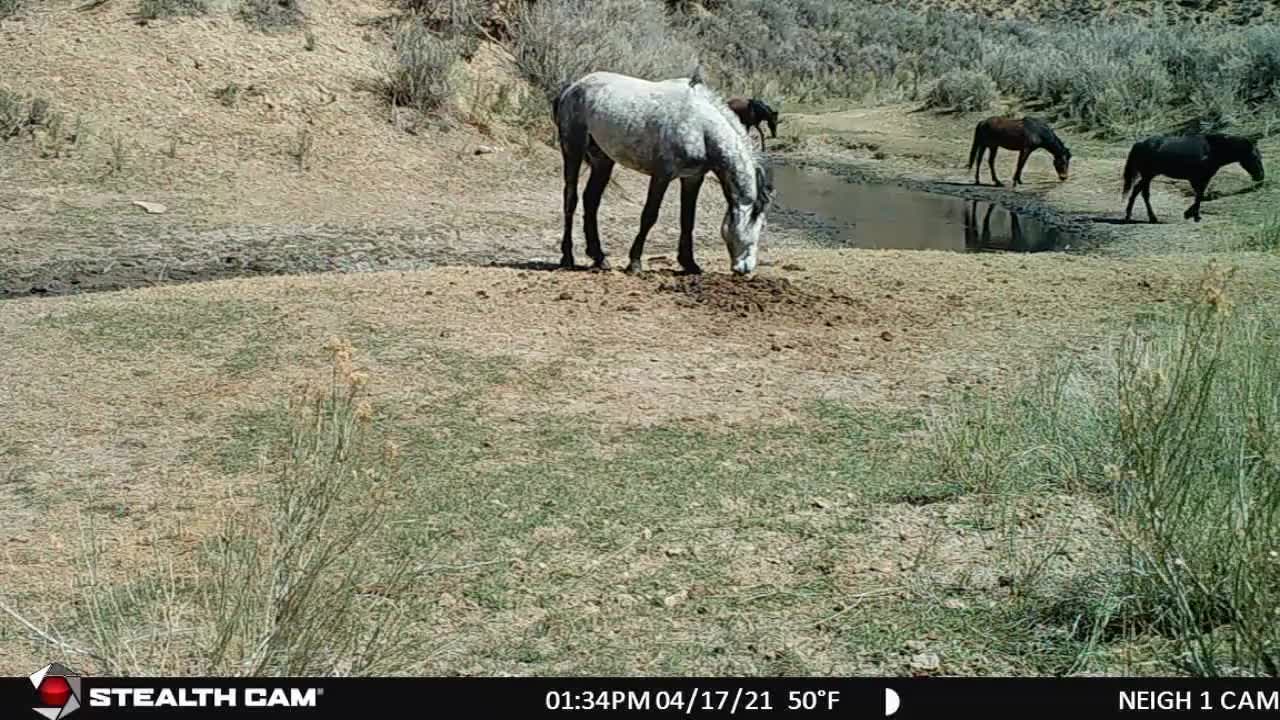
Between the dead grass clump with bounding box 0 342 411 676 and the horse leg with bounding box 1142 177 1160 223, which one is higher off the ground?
the dead grass clump with bounding box 0 342 411 676

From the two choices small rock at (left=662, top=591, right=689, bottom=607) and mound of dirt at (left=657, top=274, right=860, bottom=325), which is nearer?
small rock at (left=662, top=591, right=689, bottom=607)

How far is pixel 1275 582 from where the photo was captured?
4.06 meters

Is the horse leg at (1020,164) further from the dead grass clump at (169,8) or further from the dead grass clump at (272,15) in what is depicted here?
the dead grass clump at (169,8)

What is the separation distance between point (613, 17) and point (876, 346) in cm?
1482

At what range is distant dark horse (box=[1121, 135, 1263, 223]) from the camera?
17859mm

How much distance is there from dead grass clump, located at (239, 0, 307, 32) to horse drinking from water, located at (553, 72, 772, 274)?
8524mm

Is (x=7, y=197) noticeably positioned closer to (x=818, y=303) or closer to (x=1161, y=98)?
(x=818, y=303)

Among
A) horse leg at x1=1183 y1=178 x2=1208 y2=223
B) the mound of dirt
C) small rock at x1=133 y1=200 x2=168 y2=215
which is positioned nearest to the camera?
the mound of dirt

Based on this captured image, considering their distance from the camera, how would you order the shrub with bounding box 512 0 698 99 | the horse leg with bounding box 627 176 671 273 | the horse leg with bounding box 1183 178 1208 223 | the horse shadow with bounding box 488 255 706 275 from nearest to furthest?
the horse leg with bounding box 627 176 671 273 < the horse shadow with bounding box 488 255 706 275 < the horse leg with bounding box 1183 178 1208 223 < the shrub with bounding box 512 0 698 99

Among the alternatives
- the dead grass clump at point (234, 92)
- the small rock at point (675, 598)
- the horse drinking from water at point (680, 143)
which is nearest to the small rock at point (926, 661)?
the small rock at point (675, 598)

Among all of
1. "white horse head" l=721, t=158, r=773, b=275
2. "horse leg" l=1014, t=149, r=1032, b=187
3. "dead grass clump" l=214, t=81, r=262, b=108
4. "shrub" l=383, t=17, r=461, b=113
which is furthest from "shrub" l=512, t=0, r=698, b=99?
"white horse head" l=721, t=158, r=773, b=275

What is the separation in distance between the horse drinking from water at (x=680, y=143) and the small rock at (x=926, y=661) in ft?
23.1

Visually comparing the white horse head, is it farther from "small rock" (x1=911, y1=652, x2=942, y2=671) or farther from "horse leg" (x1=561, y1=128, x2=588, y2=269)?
"small rock" (x1=911, y1=652, x2=942, y2=671)

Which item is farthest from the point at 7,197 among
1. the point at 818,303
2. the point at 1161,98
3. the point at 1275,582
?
the point at 1161,98
